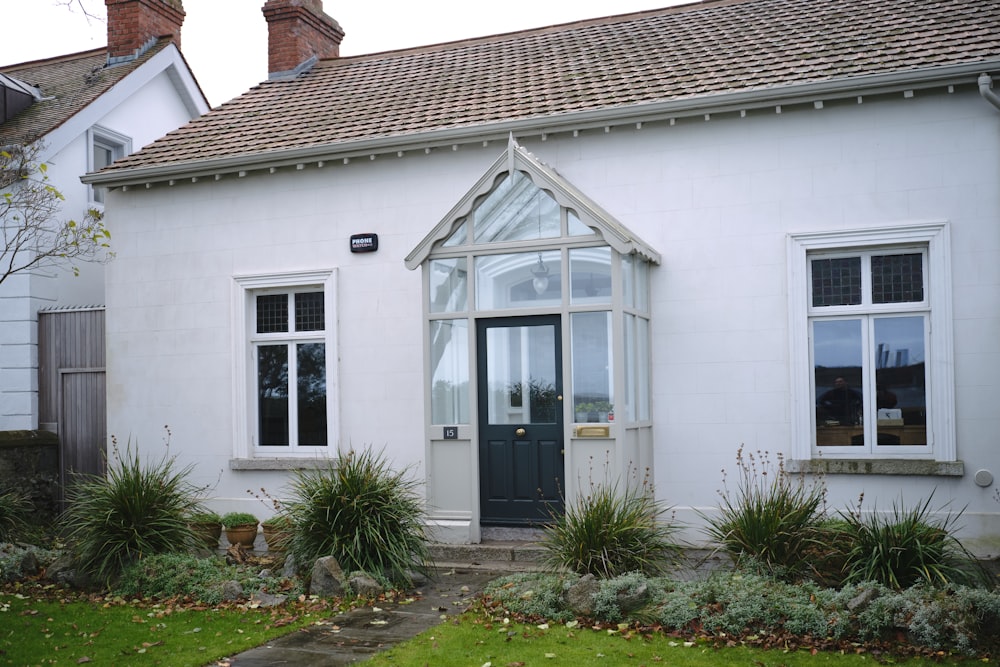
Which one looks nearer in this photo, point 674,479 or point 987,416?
point 987,416

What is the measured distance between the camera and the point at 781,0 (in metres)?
13.3

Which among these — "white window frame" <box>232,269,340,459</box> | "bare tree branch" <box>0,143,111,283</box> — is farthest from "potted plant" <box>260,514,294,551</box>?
"bare tree branch" <box>0,143,111,283</box>

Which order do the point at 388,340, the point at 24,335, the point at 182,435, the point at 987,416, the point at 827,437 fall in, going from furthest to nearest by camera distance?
1. the point at 24,335
2. the point at 182,435
3. the point at 388,340
4. the point at 827,437
5. the point at 987,416

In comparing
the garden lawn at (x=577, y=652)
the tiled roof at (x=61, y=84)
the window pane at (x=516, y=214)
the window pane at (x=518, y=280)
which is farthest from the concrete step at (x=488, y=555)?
the tiled roof at (x=61, y=84)

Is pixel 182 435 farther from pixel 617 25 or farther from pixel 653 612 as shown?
pixel 617 25

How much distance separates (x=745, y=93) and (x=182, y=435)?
8.41 meters

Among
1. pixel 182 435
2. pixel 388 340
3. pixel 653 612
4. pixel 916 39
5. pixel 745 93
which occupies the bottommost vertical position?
pixel 653 612

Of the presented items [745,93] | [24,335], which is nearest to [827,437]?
[745,93]

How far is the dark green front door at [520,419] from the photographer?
10234mm

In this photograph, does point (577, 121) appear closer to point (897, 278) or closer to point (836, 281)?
point (836, 281)

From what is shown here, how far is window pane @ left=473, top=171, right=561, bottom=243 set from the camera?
10.1m

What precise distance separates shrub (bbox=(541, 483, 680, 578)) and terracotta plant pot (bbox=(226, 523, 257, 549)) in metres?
4.27

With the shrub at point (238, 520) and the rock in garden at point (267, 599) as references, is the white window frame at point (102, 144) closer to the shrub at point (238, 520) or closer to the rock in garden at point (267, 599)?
the shrub at point (238, 520)

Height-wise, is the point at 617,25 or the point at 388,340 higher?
the point at 617,25
